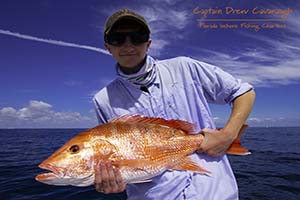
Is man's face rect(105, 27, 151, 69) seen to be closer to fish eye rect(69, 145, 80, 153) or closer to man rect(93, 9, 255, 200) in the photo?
man rect(93, 9, 255, 200)

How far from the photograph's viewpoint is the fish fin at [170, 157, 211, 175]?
8.32 ft

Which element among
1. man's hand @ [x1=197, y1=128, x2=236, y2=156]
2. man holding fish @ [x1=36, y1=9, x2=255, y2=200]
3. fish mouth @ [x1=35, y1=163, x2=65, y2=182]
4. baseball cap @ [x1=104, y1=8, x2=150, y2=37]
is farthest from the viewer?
baseball cap @ [x1=104, y1=8, x2=150, y2=37]

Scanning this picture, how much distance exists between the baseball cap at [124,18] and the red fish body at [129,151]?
38.9 inches

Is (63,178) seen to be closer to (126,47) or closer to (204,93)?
(126,47)

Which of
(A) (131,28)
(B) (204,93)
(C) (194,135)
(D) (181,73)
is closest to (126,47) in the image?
(A) (131,28)

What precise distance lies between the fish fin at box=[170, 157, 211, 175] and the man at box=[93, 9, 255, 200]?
0.05 meters

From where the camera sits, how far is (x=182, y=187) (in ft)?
8.23

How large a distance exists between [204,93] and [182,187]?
105 centimetres

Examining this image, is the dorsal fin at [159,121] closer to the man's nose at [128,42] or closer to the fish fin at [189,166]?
the fish fin at [189,166]

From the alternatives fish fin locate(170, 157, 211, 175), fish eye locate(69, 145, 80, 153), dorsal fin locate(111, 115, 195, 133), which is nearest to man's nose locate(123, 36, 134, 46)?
Answer: dorsal fin locate(111, 115, 195, 133)

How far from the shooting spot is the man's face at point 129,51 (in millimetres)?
2809

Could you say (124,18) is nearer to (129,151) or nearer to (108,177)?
(129,151)

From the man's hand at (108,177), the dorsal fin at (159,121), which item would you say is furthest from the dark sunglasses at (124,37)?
the man's hand at (108,177)

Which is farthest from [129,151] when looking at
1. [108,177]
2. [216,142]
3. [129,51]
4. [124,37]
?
[124,37]
